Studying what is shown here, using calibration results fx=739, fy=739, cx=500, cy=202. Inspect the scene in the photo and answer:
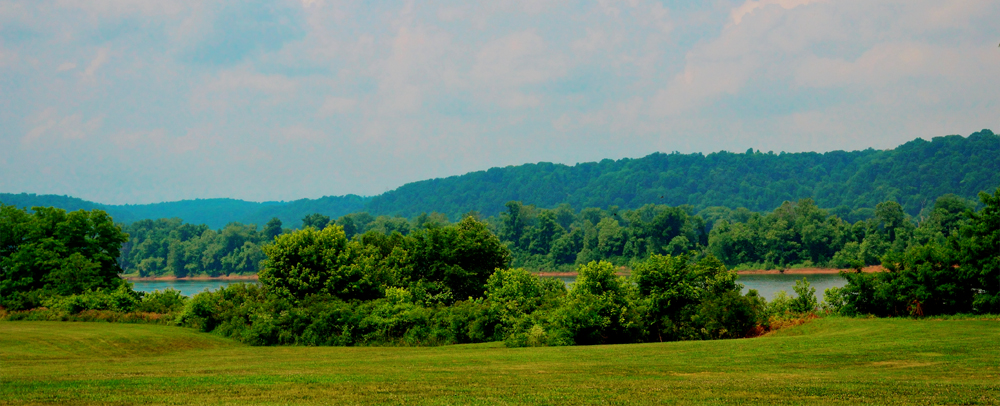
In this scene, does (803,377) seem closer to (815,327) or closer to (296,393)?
(296,393)

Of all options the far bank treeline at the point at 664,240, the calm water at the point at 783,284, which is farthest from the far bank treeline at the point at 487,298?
the far bank treeline at the point at 664,240

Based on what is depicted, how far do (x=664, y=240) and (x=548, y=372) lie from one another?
412 ft

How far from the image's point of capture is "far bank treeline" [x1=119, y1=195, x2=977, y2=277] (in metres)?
115

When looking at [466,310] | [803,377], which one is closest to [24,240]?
[466,310]

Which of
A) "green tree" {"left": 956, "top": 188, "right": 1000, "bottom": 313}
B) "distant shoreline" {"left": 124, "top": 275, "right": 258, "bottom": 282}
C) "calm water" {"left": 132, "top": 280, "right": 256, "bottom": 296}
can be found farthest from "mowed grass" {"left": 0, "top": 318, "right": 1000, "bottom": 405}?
"distant shoreline" {"left": 124, "top": 275, "right": 258, "bottom": 282}

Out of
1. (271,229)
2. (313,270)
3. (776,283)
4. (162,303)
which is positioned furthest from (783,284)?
(271,229)

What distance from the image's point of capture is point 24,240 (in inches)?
1783

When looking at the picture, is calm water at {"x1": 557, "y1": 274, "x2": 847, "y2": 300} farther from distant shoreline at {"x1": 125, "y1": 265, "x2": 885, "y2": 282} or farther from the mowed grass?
the mowed grass

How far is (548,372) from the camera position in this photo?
18812 mm

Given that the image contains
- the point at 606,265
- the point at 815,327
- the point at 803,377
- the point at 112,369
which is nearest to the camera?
the point at 803,377

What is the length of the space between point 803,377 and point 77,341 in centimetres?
2572

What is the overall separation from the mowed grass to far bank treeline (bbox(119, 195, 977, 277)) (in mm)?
62174

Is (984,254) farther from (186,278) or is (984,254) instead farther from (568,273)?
(186,278)

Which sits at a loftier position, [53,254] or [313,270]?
[53,254]
